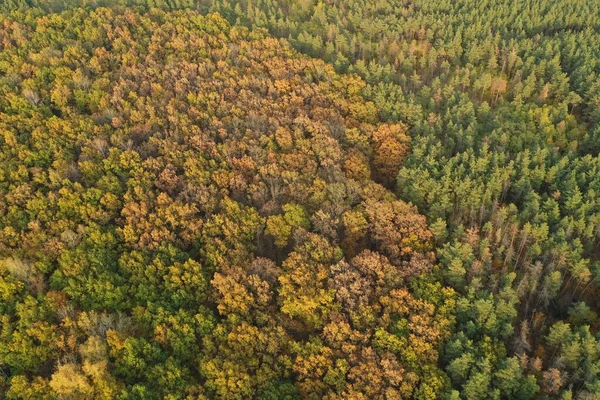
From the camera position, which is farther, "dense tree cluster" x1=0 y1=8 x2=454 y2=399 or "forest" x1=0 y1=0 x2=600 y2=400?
"forest" x1=0 y1=0 x2=600 y2=400

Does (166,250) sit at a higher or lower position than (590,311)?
higher

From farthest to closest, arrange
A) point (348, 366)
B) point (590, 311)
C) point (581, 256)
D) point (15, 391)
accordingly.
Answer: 1. point (581, 256)
2. point (590, 311)
3. point (348, 366)
4. point (15, 391)

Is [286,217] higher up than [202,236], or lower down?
higher up

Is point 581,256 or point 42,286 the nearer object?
point 42,286

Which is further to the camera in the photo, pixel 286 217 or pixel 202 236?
pixel 286 217

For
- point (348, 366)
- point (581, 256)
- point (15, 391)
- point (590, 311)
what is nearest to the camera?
point (15, 391)

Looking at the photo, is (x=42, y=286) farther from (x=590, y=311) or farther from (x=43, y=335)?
(x=590, y=311)

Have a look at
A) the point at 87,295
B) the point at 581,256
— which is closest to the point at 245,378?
the point at 87,295

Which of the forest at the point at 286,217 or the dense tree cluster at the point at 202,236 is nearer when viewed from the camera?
the dense tree cluster at the point at 202,236
